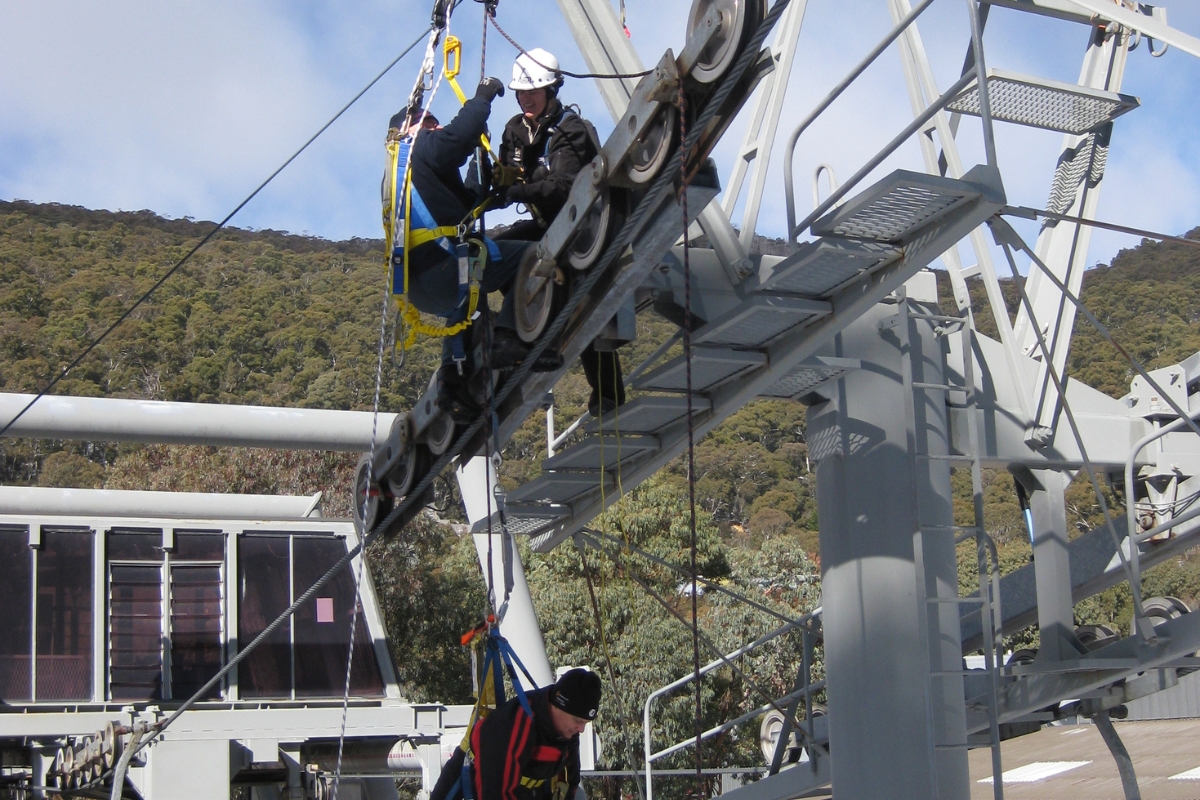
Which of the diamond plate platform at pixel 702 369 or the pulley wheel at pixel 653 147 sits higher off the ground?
the pulley wheel at pixel 653 147

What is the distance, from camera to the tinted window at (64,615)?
10.4 metres

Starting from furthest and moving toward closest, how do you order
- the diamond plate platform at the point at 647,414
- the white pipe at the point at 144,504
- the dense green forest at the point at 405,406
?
the dense green forest at the point at 405,406
the white pipe at the point at 144,504
the diamond plate platform at the point at 647,414

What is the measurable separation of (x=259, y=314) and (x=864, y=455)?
67476mm

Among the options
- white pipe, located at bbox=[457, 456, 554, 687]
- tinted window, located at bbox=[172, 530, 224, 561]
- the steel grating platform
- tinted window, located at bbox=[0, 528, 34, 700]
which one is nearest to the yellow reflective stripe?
the steel grating platform

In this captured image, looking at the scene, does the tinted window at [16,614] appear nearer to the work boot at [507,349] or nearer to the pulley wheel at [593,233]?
the work boot at [507,349]

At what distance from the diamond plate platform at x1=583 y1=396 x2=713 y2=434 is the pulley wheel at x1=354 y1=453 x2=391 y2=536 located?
187 cm

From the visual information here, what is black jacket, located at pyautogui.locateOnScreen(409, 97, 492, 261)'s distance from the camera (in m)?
6.04

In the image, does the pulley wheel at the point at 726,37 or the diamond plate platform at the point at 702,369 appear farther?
the diamond plate platform at the point at 702,369

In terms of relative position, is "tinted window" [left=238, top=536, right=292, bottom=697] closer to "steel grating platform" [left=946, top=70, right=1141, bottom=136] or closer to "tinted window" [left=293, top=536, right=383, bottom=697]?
"tinted window" [left=293, top=536, right=383, bottom=697]

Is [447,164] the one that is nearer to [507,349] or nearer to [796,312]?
[507,349]

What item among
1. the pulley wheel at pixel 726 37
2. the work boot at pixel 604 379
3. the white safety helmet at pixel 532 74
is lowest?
the work boot at pixel 604 379

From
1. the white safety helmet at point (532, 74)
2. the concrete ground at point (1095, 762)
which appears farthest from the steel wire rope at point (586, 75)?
the concrete ground at point (1095, 762)

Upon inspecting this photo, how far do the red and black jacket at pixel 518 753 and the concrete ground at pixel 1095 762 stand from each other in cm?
912

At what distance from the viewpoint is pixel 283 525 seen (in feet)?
38.1
